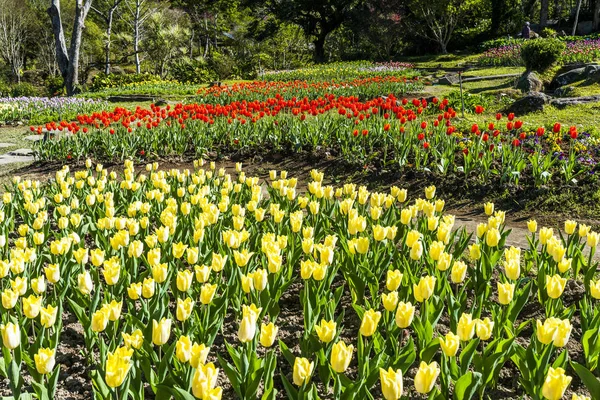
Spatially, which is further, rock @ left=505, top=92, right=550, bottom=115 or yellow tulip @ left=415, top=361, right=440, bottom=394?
rock @ left=505, top=92, right=550, bottom=115

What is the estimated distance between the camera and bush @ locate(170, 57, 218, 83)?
26875 mm

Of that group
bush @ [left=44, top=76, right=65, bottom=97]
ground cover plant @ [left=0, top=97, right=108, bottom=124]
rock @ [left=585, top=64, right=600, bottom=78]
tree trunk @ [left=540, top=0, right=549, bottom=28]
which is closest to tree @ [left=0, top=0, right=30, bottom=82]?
bush @ [left=44, top=76, right=65, bottom=97]

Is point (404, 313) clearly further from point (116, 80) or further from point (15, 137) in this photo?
point (116, 80)

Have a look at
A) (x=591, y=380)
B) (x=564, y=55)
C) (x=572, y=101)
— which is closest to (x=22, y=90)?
(x=564, y=55)

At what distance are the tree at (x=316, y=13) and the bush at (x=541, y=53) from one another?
2296 cm

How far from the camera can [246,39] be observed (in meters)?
36.9

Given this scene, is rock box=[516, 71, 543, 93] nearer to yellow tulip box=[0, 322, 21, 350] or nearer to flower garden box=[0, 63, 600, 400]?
flower garden box=[0, 63, 600, 400]

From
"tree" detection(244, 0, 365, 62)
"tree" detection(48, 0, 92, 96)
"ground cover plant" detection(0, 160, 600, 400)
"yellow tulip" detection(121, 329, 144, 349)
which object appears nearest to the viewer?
"ground cover plant" detection(0, 160, 600, 400)

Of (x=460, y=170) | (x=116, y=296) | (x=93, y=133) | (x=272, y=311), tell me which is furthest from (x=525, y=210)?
(x=93, y=133)

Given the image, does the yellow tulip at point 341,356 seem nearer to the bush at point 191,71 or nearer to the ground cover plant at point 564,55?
the ground cover plant at point 564,55

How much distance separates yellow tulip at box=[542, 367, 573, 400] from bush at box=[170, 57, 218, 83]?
26348mm

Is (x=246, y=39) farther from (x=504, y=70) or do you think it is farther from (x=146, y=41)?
(x=504, y=70)

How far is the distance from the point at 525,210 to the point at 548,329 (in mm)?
3759

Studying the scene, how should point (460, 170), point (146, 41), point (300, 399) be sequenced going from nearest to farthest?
point (300, 399), point (460, 170), point (146, 41)
